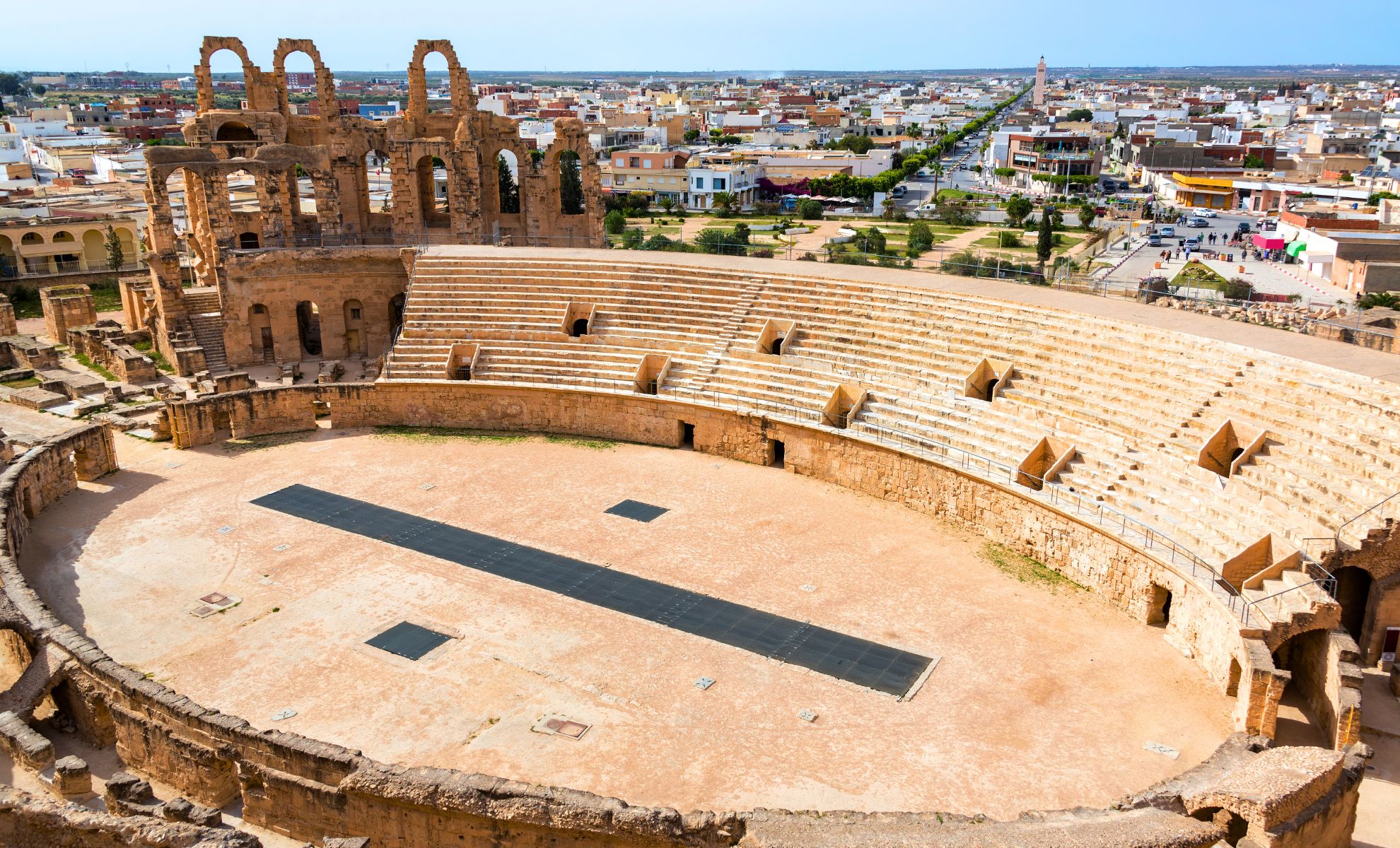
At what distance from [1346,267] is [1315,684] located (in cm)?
3446

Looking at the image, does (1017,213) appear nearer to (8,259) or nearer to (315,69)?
(315,69)

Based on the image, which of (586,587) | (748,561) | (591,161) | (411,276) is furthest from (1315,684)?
(591,161)

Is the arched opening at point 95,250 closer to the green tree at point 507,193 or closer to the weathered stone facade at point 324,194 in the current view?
the weathered stone facade at point 324,194

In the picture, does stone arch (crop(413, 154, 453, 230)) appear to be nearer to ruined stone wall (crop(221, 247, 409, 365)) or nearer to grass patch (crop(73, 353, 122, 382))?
ruined stone wall (crop(221, 247, 409, 365))

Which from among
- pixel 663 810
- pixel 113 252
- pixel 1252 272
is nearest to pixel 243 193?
pixel 113 252

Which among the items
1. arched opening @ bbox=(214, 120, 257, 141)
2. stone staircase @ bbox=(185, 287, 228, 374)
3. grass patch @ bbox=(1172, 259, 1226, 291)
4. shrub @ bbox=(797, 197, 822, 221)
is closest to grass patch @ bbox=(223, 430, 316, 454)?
stone staircase @ bbox=(185, 287, 228, 374)

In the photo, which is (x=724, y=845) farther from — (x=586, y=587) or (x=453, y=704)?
(x=586, y=587)

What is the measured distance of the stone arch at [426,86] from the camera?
34.1 meters

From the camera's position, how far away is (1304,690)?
15445 millimetres

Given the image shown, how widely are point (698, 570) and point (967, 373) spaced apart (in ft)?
25.4

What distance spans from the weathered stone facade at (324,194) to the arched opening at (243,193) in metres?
4.05

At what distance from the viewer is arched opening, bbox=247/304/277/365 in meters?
31.0

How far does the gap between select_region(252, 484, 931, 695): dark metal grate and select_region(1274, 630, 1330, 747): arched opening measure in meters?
4.98

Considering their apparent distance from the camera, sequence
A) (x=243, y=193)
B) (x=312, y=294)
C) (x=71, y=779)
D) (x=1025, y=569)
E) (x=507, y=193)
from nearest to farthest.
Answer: (x=71, y=779), (x=1025, y=569), (x=312, y=294), (x=507, y=193), (x=243, y=193)
